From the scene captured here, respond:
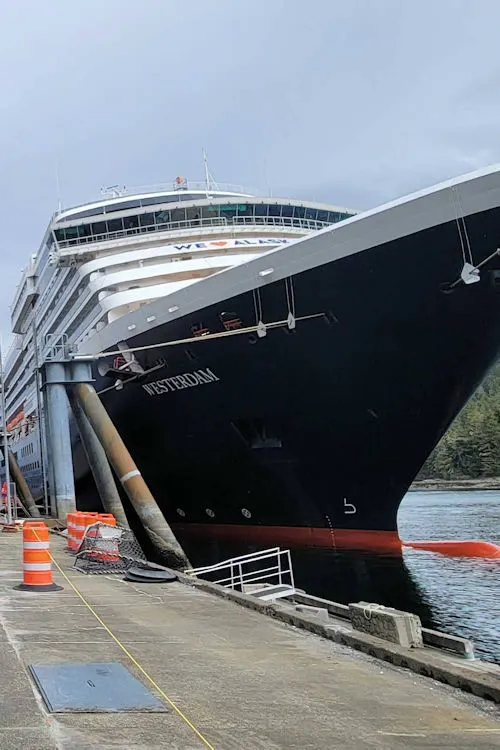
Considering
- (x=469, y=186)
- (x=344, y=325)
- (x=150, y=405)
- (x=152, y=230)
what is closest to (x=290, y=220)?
(x=152, y=230)

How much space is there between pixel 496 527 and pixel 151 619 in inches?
888

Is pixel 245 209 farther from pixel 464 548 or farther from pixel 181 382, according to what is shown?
pixel 464 548

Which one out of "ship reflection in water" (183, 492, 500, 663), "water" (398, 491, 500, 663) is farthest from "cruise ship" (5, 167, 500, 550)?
"water" (398, 491, 500, 663)

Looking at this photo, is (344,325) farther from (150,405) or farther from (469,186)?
(150,405)

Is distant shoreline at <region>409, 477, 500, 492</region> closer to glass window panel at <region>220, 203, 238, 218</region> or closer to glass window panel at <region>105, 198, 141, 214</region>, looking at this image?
glass window panel at <region>105, 198, 141, 214</region>

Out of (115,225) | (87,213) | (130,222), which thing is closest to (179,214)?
(130,222)

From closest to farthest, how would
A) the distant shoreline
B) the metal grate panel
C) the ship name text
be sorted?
1. the metal grate panel
2. the ship name text
3. the distant shoreline

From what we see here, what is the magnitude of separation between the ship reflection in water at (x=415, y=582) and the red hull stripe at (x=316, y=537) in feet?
0.70

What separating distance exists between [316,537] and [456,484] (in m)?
87.0

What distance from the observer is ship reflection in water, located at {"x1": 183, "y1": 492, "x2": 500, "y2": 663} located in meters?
11.2

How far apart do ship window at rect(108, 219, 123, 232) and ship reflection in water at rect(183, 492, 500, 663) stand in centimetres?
1146

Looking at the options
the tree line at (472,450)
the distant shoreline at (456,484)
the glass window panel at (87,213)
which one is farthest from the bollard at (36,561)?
the tree line at (472,450)

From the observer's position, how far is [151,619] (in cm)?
754

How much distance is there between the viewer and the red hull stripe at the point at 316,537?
1617 centimetres
